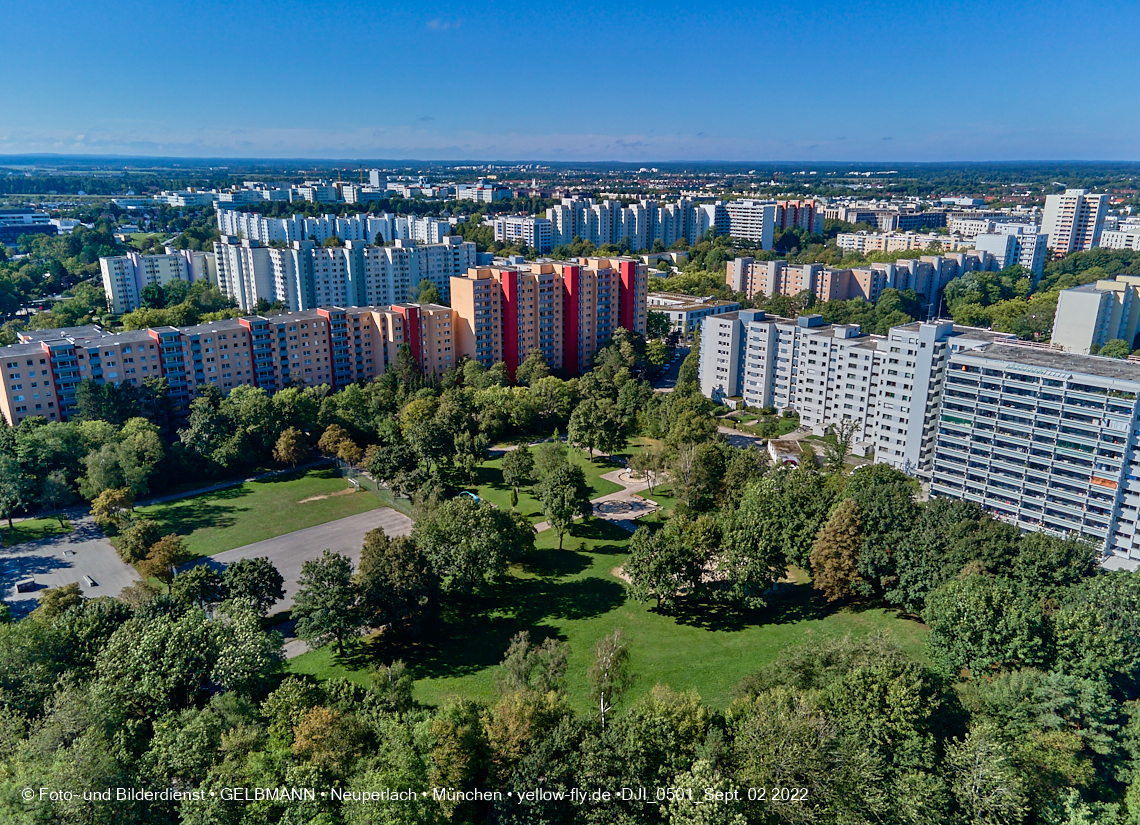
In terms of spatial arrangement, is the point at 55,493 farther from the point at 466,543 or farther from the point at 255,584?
the point at 466,543

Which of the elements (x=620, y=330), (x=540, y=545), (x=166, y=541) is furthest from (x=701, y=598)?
(x=620, y=330)

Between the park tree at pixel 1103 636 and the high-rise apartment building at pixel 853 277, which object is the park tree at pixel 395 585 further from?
the high-rise apartment building at pixel 853 277

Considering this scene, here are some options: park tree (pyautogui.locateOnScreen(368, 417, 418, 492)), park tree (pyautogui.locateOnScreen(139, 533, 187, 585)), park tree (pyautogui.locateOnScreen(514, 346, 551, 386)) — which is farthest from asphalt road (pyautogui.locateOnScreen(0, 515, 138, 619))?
park tree (pyautogui.locateOnScreen(514, 346, 551, 386))

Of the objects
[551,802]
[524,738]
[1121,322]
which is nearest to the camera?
[551,802]

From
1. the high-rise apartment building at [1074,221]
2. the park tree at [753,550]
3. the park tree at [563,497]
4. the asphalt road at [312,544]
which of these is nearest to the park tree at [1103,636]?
the park tree at [753,550]

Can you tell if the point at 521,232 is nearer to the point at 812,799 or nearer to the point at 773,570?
the point at 773,570

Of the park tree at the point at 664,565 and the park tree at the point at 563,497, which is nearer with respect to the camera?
the park tree at the point at 664,565
